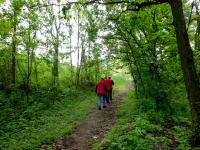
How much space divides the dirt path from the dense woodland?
1.83 ft

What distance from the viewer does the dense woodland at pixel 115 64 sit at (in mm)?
9375

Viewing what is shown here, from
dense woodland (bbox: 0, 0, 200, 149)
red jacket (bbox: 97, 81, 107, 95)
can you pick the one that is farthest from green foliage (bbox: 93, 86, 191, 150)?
red jacket (bbox: 97, 81, 107, 95)

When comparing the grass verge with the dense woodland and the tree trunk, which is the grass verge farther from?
the tree trunk

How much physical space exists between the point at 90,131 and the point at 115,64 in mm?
9141

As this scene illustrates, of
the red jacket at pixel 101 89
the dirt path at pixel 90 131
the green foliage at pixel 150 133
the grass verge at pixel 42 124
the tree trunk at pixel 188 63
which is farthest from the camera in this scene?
the red jacket at pixel 101 89

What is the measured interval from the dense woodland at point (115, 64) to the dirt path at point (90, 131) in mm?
558

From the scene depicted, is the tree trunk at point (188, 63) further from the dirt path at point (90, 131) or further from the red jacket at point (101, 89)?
the red jacket at point (101, 89)

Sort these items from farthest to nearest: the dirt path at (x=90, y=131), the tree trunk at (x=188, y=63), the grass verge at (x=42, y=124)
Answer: the grass verge at (x=42, y=124) → the dirt path at (x=90, y=131) → the tree trunk at (x=188, y=63)

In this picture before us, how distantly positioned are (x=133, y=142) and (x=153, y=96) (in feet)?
19.7

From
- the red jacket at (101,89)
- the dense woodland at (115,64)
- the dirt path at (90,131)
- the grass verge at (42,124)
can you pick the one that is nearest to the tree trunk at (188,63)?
the dense woodland at (115,64)

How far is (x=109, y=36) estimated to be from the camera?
16922 millimetres

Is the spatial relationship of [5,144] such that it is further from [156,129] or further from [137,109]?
[137,109]

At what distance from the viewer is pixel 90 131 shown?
12.7 m

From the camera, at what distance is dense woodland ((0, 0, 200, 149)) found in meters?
9.38
